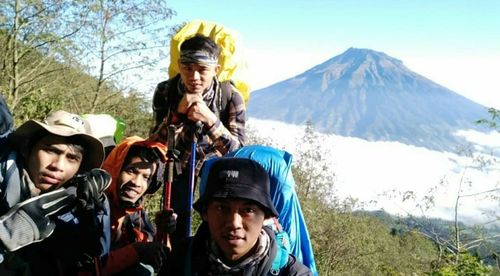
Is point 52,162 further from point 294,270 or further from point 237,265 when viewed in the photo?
point 294,270

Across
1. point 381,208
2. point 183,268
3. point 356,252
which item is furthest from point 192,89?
point 356,252

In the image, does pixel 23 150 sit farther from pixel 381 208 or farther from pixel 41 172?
pixel 381 208

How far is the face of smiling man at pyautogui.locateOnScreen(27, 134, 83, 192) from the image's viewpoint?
8.02ft

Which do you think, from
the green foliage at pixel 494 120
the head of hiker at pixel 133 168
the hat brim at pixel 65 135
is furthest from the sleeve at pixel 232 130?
the green foliage at pixel 494 120

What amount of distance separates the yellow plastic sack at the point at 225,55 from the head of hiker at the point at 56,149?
1.30 meters

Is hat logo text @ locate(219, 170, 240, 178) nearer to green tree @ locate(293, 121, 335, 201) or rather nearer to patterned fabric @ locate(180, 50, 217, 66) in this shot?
patterned fabric @ locate(180, 50, 217, 66)

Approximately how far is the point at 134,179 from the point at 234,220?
120 centimetres

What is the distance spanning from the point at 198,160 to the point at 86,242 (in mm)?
1176

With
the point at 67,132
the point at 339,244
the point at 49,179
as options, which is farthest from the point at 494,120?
the point at 339,244

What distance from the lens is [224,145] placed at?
3.32 m

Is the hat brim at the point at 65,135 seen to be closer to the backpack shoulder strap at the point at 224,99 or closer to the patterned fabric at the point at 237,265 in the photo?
the patterned fabric at the point at 237,265

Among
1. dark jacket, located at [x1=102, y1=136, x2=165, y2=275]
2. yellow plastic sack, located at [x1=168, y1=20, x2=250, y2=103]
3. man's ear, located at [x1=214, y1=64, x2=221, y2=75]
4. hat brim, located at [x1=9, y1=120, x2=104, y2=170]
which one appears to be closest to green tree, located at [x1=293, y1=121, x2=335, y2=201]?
yellow plastic sack, located at [x1=168, y1=20, x2=250, y2=103]

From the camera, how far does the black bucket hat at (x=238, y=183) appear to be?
2238 mm

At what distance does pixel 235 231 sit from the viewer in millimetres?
2225
